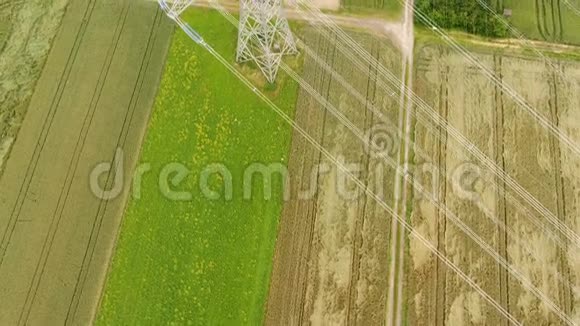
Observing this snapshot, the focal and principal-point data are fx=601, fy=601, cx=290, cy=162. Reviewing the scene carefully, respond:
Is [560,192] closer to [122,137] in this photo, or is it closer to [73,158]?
[122,137]

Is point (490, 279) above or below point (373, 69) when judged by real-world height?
below

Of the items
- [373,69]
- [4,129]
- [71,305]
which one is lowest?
[71,305]

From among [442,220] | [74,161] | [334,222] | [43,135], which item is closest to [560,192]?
[442,220]

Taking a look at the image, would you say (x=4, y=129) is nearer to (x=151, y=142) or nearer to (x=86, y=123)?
(x=86, y=123)

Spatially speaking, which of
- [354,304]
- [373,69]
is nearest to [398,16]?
[373,69]

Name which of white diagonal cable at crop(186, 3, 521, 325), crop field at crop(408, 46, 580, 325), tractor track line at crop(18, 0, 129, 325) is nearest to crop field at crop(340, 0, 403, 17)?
crop field at crop(408, 46, 580, 325)

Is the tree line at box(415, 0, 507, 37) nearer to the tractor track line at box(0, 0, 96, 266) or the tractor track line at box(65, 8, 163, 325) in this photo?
the tractor track line at box(65, 8, 163, 325)

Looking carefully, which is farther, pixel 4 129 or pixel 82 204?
pixel 4 129
